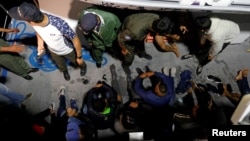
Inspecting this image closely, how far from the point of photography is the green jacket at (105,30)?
3328 mm

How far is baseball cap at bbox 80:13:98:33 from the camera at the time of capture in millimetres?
3123

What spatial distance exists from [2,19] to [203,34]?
8.93 ft

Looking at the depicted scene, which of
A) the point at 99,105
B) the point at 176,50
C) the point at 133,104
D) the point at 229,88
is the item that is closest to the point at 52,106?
the point at 99,105

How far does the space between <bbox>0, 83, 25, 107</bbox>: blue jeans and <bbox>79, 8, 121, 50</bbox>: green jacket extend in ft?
3.80

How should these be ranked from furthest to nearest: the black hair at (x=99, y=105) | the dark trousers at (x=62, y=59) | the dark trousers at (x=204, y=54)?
1. the dark trousers at (x=204, y=54)
2. the dark trousers at (x=62, y=59)
3. the black hair at (x=99, y=105)

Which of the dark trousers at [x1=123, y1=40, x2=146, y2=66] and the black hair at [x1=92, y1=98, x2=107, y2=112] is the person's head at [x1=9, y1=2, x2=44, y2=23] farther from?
the dark trousers at [x1=123, y1=40, x2=146, y2=66]

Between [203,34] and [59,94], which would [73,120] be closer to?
[59,94]

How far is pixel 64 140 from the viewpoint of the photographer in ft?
10.6

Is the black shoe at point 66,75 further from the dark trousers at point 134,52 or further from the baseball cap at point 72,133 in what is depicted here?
the baseball cap at point 72,133

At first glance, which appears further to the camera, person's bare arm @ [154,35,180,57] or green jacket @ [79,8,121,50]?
person's bare arm @ [154,35,180,57]

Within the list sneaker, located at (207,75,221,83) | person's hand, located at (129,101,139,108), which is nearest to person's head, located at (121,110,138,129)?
person's hand, located at (129,101,139,108)

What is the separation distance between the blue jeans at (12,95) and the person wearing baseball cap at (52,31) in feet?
2.22

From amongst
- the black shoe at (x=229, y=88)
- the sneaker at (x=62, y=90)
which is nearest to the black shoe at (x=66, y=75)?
the sneaker at (x=62, y=90)

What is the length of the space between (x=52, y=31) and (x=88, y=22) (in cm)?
39
